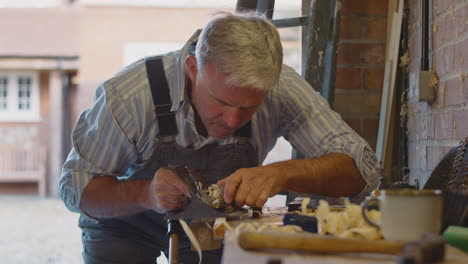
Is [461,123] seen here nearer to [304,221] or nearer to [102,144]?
[304,221]

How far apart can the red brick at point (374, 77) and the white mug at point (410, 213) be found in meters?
2.03

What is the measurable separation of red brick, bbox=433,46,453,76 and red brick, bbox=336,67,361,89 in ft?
2.22

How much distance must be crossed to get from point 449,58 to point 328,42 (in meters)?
0.80

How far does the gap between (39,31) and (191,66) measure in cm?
1161

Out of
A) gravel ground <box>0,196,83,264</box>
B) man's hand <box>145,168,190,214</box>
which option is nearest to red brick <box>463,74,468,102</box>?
man's hand <box>145,168,190,214</box>

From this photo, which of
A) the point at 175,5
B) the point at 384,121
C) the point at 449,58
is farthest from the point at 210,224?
the point at 175,5

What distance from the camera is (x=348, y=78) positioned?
3.03m

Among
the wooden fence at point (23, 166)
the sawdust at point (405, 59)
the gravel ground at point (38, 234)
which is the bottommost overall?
the gravel ground at point (38, 234)

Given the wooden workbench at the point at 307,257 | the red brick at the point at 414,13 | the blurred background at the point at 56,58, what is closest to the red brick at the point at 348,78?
the red brick at the point at 414,13

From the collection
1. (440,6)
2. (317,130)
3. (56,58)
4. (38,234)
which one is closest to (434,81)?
(440,6)

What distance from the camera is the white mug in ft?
3.32

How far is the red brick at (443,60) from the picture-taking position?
217 centimetres

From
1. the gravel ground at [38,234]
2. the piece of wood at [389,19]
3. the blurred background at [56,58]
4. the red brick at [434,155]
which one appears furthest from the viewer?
the blurred background at [56,58]

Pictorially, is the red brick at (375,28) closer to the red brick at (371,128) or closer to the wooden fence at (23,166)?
the red brick at (371,128)
